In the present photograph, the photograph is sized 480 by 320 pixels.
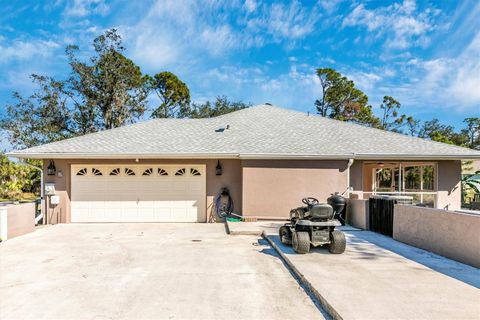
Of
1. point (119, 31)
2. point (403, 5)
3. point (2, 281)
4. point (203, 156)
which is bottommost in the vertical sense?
point (2, 281)

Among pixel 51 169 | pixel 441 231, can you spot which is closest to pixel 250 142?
pixel 441 231

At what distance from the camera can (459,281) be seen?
445 centimetres

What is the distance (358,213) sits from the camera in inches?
363

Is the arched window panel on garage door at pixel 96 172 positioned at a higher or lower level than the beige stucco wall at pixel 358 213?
higher

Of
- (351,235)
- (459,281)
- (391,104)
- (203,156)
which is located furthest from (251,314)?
(391,104)

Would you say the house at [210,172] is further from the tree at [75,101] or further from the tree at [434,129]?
the tree at [434,129]

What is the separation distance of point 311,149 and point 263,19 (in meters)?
7.21

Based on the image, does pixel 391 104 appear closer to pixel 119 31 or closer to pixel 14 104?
pixel 119 31

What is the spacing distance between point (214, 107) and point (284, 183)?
22.6m

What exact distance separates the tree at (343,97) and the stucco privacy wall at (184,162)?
73.1 ft

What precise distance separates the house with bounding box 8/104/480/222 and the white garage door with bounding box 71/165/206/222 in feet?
0.12

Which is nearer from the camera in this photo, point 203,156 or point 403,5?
point 203,156

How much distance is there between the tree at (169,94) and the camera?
2817cm

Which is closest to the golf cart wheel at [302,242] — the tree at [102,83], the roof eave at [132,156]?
the roof eave at [132,156]
